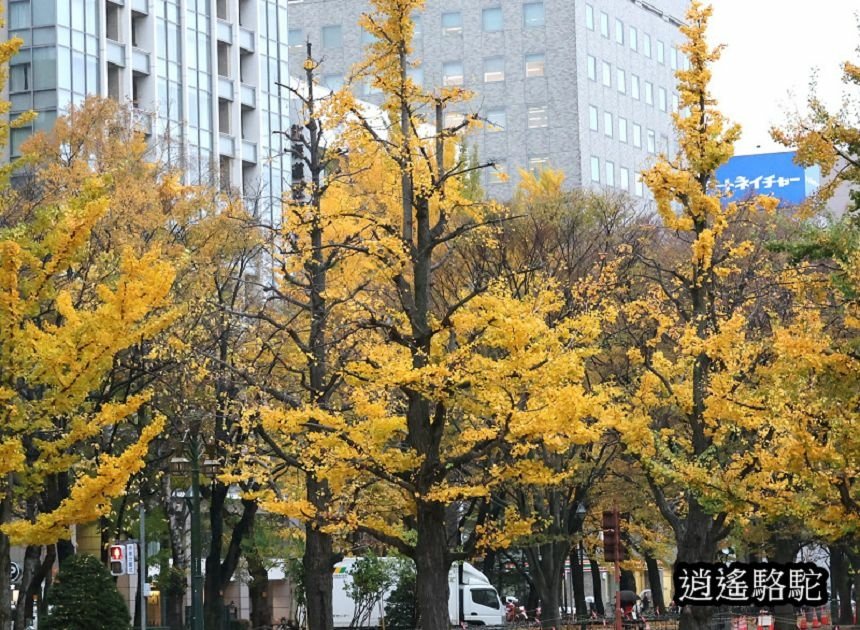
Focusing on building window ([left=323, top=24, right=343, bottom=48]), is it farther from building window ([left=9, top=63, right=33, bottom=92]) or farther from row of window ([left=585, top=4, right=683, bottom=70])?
building window ([left=9, top=63, right=33, bottom=92])

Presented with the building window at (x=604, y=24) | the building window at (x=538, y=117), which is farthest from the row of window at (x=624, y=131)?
the building window at (x=604, y=24)

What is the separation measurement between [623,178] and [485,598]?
51040 mm

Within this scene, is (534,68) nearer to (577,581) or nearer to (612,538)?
(577,581)

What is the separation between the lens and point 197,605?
34562 mm

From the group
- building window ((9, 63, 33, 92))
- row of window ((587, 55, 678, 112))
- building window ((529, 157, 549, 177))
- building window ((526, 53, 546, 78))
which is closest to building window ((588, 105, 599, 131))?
row of window ((587, 55, 678, 112))

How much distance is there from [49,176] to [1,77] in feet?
59.4

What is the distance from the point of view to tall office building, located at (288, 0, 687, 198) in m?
96.1

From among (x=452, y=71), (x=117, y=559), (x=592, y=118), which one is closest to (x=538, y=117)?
(x=592, y=118)

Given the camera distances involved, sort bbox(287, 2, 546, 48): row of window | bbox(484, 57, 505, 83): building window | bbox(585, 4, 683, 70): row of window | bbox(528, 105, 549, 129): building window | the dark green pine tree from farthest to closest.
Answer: bbox(585, 4, 683, 70): row of window < bbox(484, 57, 505, 83): building window < bbox(287, 2, 546, 48): row of window < bbox(528, 105, 549, 129): building window < the dark green pine tree

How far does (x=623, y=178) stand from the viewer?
100 m

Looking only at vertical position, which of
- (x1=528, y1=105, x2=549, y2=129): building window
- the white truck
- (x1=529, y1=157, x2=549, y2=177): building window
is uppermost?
(x1=528, y1=105, x2=549, y2=129): building window

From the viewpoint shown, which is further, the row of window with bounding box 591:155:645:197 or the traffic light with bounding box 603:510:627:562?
the row of window with bounding box 591:155:645:197

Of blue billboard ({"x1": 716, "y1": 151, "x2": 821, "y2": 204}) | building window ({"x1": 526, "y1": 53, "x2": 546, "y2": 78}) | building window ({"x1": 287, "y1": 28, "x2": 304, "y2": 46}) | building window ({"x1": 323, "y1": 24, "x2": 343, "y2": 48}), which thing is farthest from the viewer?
building window ({"x1": 287, "y1": 28, "x2": 304, "y2": 46})

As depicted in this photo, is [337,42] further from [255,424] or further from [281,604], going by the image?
[255,424]
